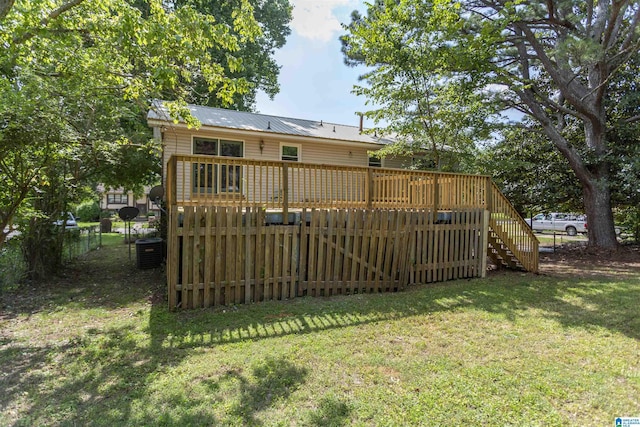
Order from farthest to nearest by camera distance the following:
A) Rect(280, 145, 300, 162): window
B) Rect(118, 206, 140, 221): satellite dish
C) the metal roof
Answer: Rect(280, 145, 300, 162): window < the metal roof < Rect(118, 206, 140, 221): satellite dish

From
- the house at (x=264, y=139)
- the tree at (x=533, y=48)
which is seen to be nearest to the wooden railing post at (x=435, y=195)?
the tree at (x=533, y=48)

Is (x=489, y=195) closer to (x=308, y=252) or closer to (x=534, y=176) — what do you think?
(x=308, y=252)

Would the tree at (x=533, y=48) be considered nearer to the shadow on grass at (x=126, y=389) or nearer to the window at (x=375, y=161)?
the window at (x=375, y=161)

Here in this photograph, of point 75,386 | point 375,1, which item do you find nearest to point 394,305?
point 75,386

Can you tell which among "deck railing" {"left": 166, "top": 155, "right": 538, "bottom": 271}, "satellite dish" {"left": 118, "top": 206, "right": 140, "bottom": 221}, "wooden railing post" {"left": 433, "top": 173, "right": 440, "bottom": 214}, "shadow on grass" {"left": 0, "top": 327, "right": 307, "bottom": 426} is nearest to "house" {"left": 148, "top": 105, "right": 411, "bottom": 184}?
"satellite dish" {"left": 118, "top": 206, "right": 140, "bottom": 221}

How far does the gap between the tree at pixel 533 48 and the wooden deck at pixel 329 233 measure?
3354 millimetres

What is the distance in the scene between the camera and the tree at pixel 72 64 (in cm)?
418

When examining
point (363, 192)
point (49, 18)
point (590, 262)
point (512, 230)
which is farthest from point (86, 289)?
point (590, 262)

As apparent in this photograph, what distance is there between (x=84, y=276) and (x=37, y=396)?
536 centimetres

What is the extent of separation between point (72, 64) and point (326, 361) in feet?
17.6

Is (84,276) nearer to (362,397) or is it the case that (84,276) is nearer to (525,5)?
(362,397)

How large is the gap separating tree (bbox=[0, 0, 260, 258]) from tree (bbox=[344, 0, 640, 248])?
13.9 feet

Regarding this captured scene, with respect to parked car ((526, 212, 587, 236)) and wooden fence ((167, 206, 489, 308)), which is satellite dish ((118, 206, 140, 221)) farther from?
parked car ((526, 212, 587, 236))

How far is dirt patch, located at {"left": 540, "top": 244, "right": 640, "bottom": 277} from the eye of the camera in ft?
25.6
